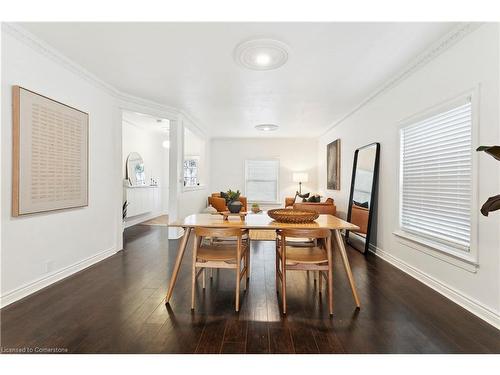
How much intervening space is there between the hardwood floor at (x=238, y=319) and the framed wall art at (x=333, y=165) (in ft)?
10.8

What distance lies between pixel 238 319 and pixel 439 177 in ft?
8.10

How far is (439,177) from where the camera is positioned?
2.72 m

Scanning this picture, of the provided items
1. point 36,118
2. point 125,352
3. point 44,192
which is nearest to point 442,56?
point 125,352

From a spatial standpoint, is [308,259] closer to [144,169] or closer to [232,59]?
[232,59]

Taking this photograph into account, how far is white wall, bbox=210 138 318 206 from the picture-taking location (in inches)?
327

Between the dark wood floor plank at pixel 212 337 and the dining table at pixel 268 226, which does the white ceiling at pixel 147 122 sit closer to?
the dining table at pixel 268 226

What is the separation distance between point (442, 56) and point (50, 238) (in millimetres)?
4538

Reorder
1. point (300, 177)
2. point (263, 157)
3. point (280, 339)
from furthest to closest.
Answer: point (263, 157) < point (300, 177) < point (280, 339)

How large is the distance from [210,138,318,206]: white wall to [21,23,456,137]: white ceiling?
343 centimetres

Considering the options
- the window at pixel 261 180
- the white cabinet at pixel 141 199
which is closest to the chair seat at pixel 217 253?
the white cabinet at pixel 141 199

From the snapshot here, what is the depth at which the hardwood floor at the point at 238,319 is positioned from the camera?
5.81 feet

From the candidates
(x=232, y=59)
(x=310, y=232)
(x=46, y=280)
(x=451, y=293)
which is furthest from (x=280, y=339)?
(x=232, y=59)

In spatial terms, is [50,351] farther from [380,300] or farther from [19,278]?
[380,300]

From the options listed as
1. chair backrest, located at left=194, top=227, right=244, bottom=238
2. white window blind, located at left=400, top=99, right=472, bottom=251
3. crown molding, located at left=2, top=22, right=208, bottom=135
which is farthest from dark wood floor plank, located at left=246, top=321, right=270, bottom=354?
crown molding, located at left=2, top=22, right=208, bottom=135
